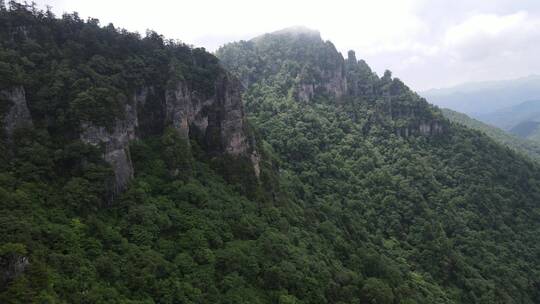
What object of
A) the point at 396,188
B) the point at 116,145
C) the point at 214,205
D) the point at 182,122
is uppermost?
the point at 182,122

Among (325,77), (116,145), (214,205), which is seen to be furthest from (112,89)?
(325,77)

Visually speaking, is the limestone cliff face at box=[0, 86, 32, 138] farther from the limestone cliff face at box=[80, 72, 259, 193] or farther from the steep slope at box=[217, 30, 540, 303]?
the steep slope at box=[217, 30, 540, 303]

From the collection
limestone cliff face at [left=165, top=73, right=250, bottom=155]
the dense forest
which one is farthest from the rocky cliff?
limestone cliff face at [left=165, top=73, right=250, bottom=155]

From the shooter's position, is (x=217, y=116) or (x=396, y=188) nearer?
(x=217, y=116)

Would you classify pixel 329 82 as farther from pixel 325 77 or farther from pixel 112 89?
pixel 112 89

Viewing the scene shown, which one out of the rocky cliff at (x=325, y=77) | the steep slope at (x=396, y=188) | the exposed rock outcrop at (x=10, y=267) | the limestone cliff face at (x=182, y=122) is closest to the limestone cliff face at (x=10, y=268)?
the exposed rock outcrop at (x=10, y=267)

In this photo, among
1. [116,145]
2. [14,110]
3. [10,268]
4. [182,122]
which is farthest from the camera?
[182,122]
